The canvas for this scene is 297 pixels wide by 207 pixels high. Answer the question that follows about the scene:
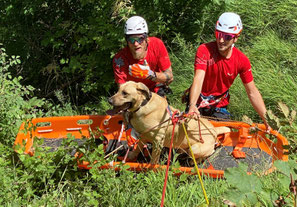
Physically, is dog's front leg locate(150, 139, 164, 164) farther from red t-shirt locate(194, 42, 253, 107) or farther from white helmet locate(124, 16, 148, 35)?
white helmet locate(124, 16, 148, 35)

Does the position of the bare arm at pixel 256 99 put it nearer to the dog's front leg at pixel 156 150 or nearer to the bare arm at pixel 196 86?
the bare arm at pixel 196 86

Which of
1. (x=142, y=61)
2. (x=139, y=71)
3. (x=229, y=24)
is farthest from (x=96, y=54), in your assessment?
(x=229, y=24)

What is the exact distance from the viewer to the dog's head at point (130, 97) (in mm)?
3607

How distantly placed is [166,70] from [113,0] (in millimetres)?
1692

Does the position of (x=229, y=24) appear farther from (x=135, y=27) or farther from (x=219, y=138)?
(x=219, y=138)

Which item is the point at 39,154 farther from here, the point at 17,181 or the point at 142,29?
the point at 142,29

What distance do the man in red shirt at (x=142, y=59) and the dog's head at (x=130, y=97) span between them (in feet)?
1.42

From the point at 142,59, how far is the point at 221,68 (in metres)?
0.97

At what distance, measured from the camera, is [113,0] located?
17.7ft

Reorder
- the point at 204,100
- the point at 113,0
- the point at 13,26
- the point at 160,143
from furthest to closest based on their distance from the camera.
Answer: the point at 13,26
the point at 113,0
the point at 204,100
the point at 160,143

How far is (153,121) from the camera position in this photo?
12.3 ft

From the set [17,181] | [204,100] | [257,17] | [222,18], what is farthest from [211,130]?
[257,17]

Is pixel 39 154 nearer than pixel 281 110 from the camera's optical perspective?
No

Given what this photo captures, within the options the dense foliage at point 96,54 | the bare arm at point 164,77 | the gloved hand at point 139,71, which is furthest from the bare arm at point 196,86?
the dense foliage at point 96,54
